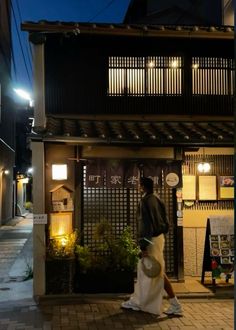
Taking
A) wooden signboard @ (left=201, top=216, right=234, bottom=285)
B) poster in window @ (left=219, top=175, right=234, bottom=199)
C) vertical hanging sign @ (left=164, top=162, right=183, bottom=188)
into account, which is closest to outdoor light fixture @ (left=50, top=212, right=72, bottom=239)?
vertical hanging sign @ (left=164, top=162, right=183, bottom=188)

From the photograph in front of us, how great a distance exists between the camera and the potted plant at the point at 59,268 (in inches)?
378

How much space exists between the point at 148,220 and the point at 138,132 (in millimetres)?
2568

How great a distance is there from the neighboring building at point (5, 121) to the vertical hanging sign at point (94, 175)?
62.7 ft

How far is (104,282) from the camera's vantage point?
9758 millimetres

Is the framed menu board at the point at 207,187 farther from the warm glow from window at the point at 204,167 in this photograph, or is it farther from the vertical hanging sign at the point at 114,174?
the vertical hanging sign at the point at 114,174

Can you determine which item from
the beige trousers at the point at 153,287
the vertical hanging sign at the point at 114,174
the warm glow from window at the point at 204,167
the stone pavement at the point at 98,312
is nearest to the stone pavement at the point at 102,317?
the stone pavement at the point at 98,312

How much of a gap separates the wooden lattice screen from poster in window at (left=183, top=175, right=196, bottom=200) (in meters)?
0.52

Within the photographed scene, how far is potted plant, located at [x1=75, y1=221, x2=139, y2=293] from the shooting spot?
9.73 m

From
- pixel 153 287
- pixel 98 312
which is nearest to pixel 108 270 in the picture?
pixel 98 312

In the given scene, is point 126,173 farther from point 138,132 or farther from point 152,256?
point 152,256

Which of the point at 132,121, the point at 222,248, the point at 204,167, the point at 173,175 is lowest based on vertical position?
the point at 222,248

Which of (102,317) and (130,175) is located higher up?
(130,175)

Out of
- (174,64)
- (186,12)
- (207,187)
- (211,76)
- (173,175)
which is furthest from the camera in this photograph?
(186,12)

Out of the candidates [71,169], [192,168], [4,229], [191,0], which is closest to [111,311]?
[71,169]
